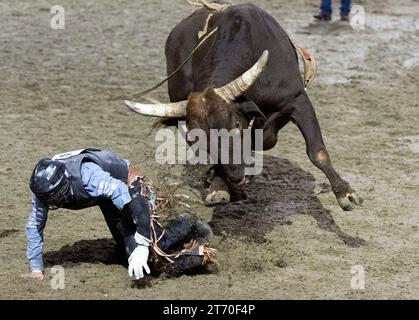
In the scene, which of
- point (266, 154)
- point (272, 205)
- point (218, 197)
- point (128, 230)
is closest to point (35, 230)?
point (128, 230)

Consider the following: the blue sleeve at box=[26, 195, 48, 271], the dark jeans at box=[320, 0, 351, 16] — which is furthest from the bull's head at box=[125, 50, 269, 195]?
the dark jeans at box=[320, 0, 351, 16]

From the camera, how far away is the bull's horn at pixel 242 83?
6.31 meters

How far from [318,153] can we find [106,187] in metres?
1.93

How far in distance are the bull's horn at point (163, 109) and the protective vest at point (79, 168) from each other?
502 millimetres

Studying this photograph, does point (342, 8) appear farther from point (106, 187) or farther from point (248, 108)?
point (106, 187)

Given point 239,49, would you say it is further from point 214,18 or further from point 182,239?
point 182,239

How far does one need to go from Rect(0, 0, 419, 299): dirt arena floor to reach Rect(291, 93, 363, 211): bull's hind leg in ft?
1.12

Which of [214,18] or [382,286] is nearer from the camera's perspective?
[382,286]

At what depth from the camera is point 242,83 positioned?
6.31 meters

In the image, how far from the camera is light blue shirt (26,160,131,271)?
5.77m

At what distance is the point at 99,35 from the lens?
1251cm

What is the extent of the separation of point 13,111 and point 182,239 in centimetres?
414

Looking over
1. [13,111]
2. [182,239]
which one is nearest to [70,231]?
[182,239]

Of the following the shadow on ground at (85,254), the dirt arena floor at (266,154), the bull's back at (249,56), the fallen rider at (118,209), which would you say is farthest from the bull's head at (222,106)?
the shadow on ground at (85,254)
